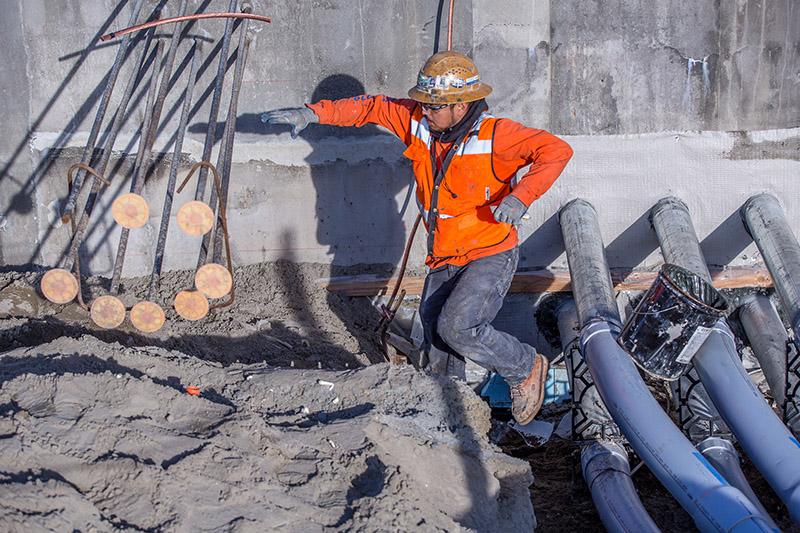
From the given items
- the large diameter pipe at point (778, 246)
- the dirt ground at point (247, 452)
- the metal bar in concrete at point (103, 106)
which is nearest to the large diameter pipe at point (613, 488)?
the dirt ground at point (247, 452)

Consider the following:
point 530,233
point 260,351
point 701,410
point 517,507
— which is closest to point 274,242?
point 260,351

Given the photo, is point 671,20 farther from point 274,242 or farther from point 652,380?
point 274,242

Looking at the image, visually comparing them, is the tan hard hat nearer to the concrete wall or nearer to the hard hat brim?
the hard hat brim

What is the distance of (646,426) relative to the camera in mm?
3129

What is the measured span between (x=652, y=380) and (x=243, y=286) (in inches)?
121

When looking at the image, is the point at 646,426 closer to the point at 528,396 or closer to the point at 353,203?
the point at 528,396

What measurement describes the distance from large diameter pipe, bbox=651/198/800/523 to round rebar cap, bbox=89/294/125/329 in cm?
306

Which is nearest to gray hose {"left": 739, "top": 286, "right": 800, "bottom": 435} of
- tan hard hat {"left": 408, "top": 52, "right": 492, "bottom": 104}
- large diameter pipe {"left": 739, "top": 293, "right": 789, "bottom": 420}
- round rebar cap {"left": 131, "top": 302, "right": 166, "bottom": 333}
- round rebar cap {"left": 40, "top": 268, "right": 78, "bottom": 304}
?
large diameter pipe {"left": 739, "top": 293, "right": 789, "bottom": 420}

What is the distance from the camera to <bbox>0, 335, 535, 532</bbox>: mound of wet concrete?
7.30 feet

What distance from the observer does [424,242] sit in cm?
499

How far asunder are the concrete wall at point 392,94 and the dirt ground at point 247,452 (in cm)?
124

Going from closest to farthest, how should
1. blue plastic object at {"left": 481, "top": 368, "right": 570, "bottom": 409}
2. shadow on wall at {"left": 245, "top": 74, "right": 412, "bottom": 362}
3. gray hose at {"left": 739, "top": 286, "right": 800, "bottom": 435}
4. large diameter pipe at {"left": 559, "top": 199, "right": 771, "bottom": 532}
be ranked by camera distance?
large diameter pipe at {"left": 559, "top": 199, "right": 771, "bottom": 532} → gray hose at {"left": 739, "top": 286, "right": 800, "bottom": 435} → shadow on wall at {"left": 245, "top": 74, "right": 412, "bottom": 362} → blue plastic object at {"left": 481, "top": 368, "right": 570, "bottom": 409}

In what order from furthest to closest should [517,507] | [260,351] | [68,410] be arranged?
1. [260,351]
2. [517,507]
3. [68,410]

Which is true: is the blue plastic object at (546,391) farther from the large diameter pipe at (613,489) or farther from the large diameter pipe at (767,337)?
the large diameter pipe at (767,337)
